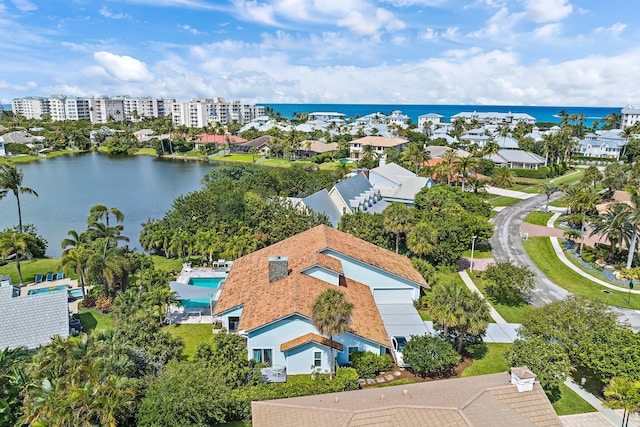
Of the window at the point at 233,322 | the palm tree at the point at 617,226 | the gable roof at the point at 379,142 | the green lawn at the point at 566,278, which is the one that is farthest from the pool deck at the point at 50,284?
the gable roof at the point at 379,142

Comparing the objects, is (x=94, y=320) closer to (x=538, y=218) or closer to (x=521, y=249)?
(x=521, y=249)

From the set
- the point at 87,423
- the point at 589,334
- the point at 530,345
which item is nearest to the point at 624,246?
the point at 589,334

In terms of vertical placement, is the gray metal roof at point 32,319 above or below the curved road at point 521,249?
above

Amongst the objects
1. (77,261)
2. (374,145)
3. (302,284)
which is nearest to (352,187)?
(302,284)

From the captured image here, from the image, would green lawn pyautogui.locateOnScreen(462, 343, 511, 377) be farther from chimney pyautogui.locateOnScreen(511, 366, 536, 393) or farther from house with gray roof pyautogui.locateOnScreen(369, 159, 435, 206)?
house with gray roof pyautogui.locateOnScreen(369, 159, 435, 206)

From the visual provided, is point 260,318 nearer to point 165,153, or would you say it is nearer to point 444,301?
point 444,301

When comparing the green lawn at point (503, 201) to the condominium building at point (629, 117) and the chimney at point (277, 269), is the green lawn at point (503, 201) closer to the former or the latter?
the chimney at point (277, 269)
